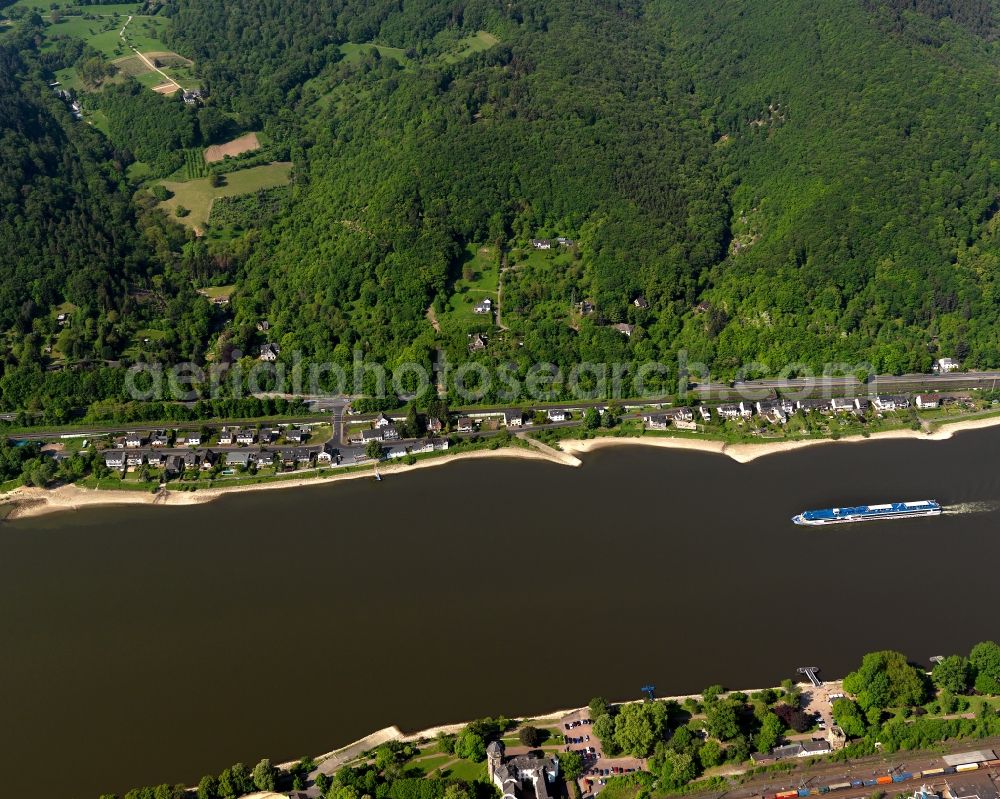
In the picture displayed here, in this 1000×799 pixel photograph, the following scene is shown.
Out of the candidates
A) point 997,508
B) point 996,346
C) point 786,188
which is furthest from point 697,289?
point 997,508

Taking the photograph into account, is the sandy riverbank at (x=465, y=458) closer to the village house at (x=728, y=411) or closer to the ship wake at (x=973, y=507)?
the village house at (x=728, y=411)

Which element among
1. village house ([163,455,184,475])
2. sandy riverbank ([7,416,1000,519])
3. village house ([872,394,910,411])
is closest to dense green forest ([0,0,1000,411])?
village house ([872,394,910,411])

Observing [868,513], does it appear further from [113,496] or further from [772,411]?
[113,496]

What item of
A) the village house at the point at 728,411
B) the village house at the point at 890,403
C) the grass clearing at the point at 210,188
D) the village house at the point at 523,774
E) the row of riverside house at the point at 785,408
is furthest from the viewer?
the grass clearing at the point at 210,188

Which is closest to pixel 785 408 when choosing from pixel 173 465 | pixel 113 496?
pixel 173 465

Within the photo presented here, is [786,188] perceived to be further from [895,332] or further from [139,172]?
[139,172]

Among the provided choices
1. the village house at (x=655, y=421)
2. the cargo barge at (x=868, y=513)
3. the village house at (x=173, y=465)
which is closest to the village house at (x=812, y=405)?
the village house at (x=655, y=421)
